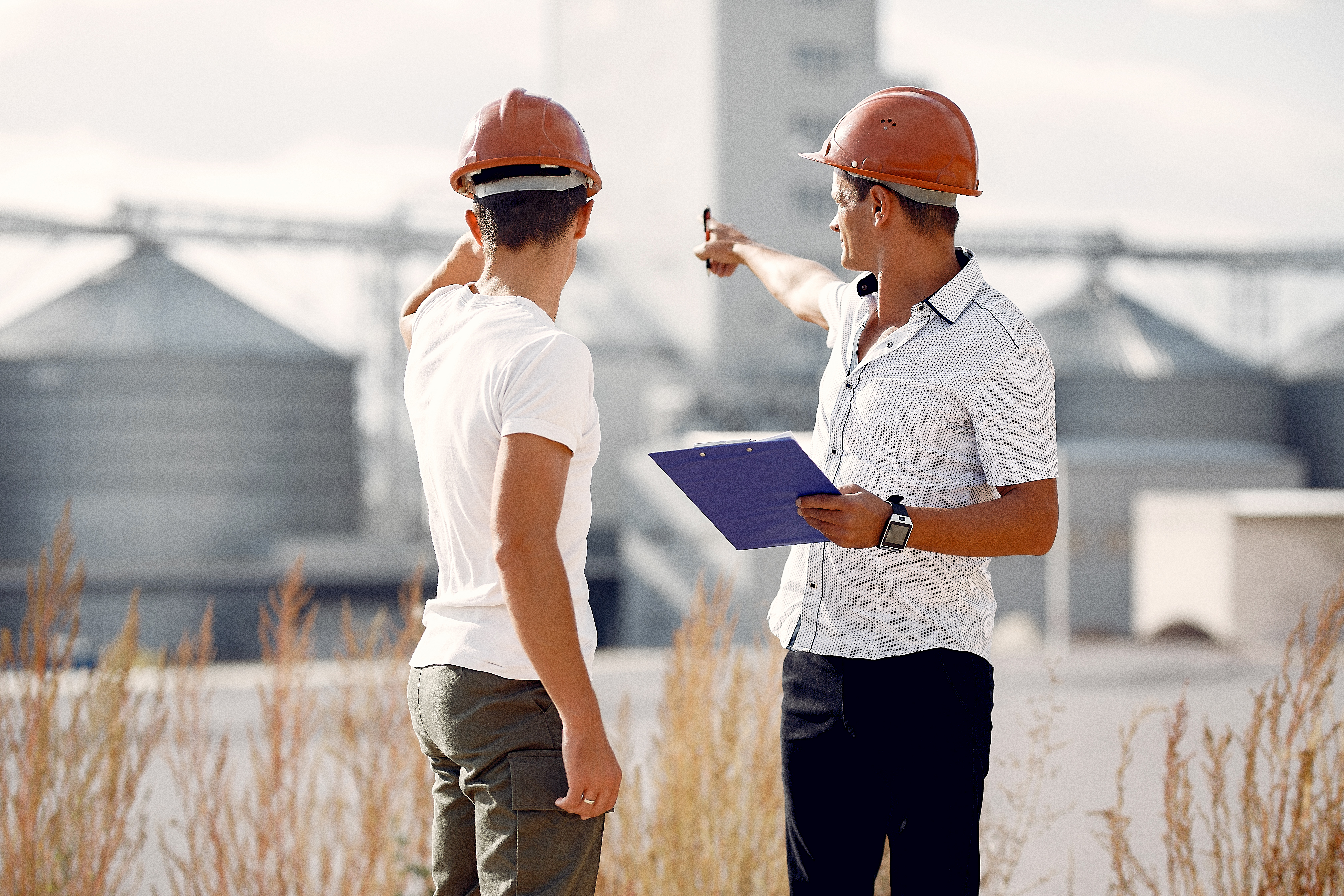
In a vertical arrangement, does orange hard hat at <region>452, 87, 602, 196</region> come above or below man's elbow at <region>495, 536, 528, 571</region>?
above

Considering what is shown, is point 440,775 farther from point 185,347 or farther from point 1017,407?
point 185,347

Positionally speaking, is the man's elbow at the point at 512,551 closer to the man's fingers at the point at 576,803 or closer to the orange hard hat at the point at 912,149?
the man's fingers at the point at 576,803

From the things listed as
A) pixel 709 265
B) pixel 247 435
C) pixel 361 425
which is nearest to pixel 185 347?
pixel 247 435

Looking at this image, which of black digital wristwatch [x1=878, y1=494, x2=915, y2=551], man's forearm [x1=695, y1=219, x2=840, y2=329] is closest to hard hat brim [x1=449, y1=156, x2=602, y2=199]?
man's forearm [x1=695, y1=219, x2=840, y2=329]

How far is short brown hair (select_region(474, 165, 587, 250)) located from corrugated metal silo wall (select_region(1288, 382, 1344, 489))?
3733 centimetres

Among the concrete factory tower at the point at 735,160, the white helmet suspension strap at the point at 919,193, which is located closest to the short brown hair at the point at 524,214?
the white helmet suspension strap at the point at 919,193

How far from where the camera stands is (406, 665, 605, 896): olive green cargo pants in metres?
1.51

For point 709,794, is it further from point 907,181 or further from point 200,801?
point 907,181

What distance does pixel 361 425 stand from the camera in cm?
3381

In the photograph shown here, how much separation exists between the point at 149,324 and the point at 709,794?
32335 mm

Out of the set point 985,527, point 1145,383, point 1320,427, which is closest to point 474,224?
point 985,527

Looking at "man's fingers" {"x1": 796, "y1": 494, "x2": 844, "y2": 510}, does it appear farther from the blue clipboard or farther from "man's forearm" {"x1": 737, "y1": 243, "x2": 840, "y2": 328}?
"man's forearm" {"x1": 737, "y1": 243, "x2": 840, "y2": 328}

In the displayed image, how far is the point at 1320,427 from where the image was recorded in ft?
112

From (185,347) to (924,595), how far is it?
106 feet
